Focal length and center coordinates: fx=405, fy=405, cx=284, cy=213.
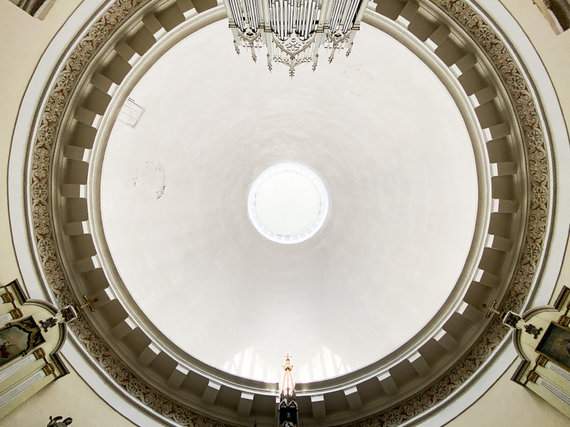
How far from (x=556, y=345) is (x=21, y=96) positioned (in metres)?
10.5

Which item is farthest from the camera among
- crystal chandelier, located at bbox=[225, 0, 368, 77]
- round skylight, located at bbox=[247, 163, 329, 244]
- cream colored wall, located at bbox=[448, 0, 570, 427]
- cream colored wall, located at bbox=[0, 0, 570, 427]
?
round skylight, located at bbox=[247, 163, 329, 244]

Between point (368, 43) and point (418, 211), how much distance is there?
17.2ft

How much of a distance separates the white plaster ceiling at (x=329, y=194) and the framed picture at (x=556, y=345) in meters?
3.47

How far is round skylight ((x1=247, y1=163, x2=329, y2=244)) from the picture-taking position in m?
15.0

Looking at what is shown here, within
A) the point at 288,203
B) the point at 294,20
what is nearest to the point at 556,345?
the point at 294,20

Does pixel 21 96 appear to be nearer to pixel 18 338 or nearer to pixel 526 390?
pixel 18 338

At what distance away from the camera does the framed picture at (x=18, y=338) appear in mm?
6652

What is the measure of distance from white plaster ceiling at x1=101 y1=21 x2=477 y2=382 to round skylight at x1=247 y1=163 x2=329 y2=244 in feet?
1.27

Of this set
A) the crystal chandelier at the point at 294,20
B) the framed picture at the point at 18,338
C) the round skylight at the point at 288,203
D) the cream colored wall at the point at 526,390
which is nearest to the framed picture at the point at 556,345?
the cream colored wall at the point at 526,390

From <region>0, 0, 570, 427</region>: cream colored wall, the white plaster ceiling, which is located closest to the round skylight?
the white plaster ceiling

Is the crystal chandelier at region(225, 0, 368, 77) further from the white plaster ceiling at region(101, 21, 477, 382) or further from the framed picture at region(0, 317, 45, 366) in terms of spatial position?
the framed picture at region(0, 317, 45, 366)

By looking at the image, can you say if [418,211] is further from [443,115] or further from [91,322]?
[91,322]

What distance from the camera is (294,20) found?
27.3ft

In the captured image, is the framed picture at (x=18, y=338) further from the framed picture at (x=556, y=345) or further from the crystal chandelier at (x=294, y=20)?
the framed picture at (x=556, y=345)
